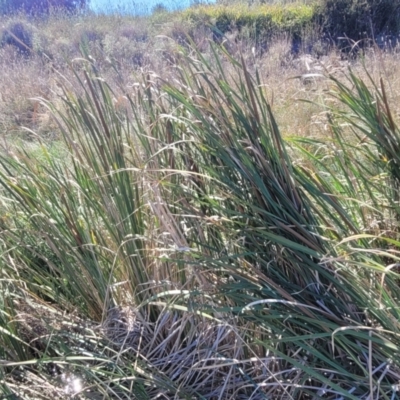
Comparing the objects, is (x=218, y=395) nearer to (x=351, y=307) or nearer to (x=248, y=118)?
(x=351, y=307)

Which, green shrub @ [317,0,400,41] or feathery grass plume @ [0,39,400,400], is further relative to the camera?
green shrub @ [317,0,400,41]

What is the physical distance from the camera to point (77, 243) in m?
1.75

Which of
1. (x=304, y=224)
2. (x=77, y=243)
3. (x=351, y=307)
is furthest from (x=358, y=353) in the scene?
(x=77, y=243)

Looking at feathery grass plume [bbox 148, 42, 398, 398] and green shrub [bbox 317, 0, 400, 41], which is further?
green shrub [bbox 317, 0, 400, 41]

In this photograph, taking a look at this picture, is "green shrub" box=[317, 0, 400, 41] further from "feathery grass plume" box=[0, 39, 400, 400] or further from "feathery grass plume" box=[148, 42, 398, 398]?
"feathery grass plume" box=[148, 42, 398, 398]

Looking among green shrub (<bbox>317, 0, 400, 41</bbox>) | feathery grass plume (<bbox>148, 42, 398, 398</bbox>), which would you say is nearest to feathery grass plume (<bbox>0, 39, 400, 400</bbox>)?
feathery grass plume (<bbox>148, 42, 398, 398</bbox>)

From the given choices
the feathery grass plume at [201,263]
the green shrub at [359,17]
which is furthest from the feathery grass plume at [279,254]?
the green shrub at [359,17]

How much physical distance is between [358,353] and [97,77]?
3.85 feet

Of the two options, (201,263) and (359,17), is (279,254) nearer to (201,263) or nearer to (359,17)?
(201,263)

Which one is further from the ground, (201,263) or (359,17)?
(359,17)

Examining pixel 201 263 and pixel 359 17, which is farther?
pixel 359 17

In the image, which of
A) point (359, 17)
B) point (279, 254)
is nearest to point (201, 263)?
point (279, 254)

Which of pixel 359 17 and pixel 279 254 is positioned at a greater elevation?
pixel 359 17

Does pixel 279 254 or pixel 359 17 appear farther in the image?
pixel 359 17
